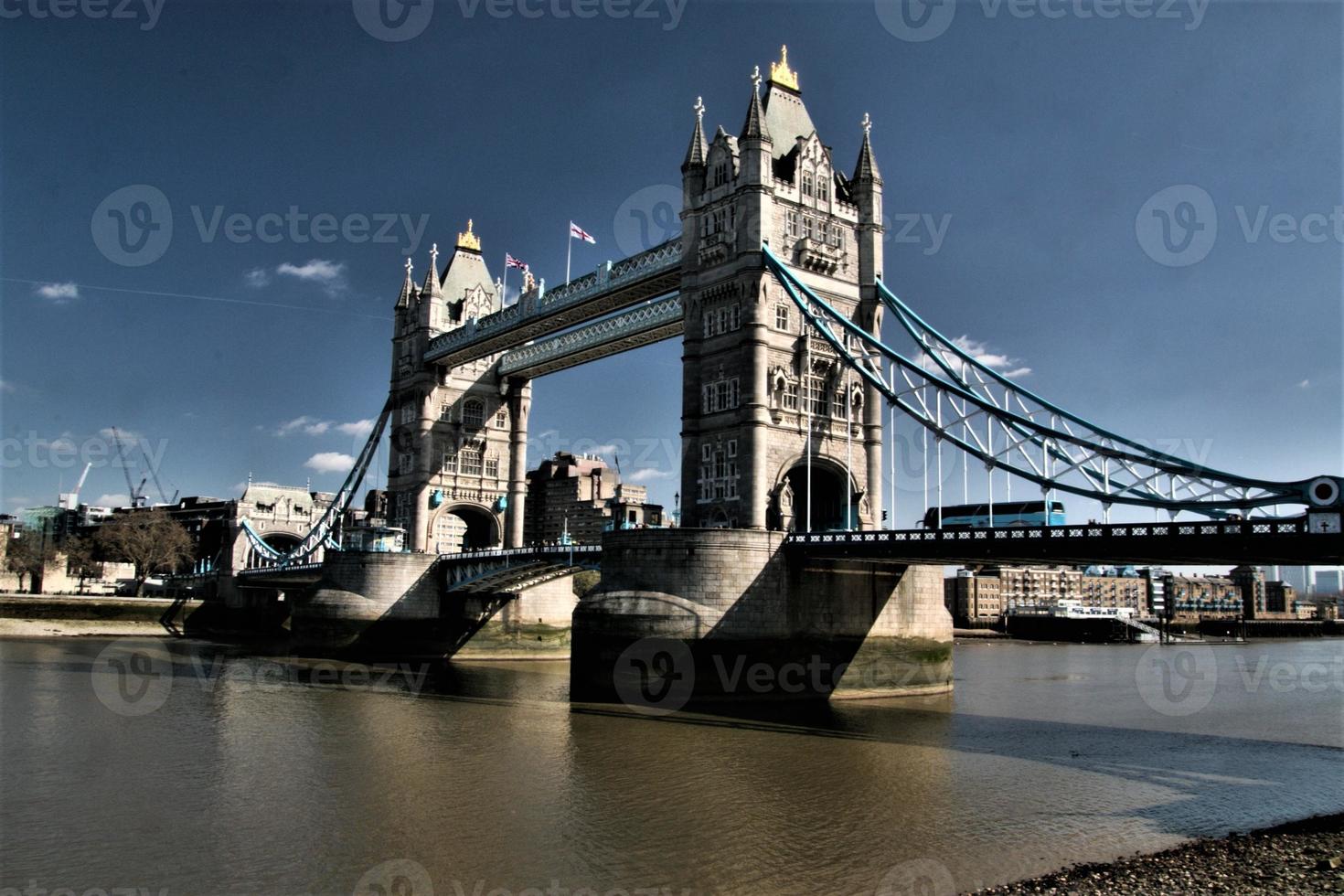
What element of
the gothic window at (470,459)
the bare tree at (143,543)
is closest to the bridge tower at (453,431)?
the gothic window at (470,459)

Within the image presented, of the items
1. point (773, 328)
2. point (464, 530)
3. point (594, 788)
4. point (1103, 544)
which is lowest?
point (594, 788)

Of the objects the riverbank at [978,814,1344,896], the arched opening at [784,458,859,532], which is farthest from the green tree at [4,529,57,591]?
the riverbank at [978,814,1344,896]

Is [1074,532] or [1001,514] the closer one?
[1074,532]

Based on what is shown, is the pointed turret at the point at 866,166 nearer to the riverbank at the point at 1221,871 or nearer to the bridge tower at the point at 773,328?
the bridge tower at the point at 773,328

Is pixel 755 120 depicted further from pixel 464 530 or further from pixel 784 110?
pixel 464 530

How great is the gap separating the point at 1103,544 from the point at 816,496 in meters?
16.8

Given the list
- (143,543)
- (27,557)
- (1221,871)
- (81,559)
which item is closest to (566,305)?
(1221,871)

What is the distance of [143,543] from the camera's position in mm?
95938

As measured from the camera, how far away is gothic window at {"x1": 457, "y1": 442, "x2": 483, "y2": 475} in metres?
68.8

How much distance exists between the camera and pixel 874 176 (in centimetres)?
4791

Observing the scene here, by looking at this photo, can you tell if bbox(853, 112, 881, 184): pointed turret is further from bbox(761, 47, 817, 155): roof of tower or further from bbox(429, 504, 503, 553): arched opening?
bbox(429, 504, 503, 553): arched opening

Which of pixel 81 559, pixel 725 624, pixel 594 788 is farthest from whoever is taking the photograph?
pixel 81 559

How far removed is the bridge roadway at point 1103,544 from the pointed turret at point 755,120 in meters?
17.2

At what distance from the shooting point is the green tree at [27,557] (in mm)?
94750
